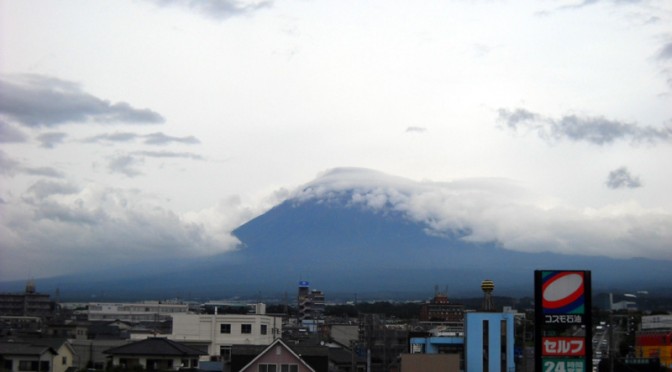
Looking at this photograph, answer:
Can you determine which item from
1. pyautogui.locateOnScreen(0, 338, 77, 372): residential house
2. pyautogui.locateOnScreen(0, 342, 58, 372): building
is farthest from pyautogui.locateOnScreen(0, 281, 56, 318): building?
pyautogui.locateOnScreen(0, 342, 58, 372): building

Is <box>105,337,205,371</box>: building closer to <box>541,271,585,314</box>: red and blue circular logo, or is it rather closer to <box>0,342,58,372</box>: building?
<box>0,342,58,372</box>: building

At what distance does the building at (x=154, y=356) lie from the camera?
1545 inches

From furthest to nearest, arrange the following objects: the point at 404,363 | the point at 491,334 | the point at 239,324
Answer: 1. the point at 239,324
2. the point at 491,334
3. the point at 404,363

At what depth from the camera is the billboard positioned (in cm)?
2322

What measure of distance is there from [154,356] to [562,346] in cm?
2060

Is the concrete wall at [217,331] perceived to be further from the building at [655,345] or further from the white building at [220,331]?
the building at [655,345]

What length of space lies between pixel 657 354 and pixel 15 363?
3877cm

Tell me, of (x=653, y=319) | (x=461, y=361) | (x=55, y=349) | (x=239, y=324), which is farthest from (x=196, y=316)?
(x=653, y=319)

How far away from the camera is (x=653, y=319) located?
252 ft

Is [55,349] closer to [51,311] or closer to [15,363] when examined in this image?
[15,363]

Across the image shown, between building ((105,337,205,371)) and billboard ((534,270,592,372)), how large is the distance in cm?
1982

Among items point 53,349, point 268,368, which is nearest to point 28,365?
point 53,349

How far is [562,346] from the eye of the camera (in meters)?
23.3

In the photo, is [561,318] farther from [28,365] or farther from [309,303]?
[309,303]
